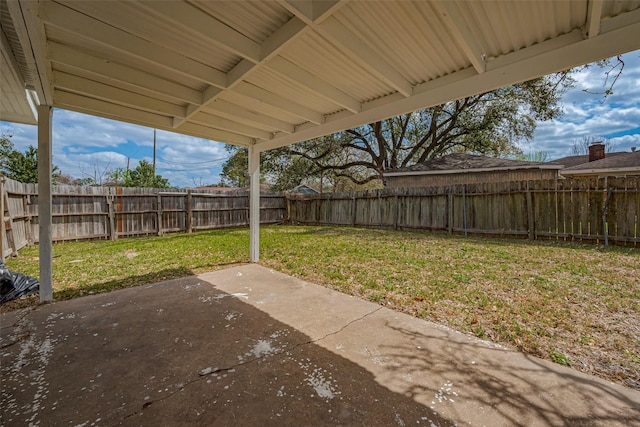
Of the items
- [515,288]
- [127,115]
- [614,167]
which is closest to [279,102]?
[127,115]

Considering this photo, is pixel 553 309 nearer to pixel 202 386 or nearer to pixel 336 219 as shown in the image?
pixel 202 386

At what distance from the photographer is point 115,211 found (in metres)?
8.35

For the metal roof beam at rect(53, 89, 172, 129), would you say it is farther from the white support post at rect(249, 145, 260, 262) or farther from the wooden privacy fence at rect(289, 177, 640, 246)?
the wooden privacy fence at rect(289, 177, 640, 246)

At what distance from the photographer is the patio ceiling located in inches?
66.2

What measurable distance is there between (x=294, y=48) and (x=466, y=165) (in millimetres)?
10959

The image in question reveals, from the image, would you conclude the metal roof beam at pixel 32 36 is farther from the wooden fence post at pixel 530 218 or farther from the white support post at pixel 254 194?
the wooden fence post at pixel 530 218

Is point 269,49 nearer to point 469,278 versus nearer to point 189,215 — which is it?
point 469,278

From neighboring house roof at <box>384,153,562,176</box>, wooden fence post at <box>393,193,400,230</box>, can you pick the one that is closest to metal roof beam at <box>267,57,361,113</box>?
wooden fence post at <box>393,193,400,230</box>

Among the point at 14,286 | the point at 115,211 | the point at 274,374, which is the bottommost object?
the point at 274,374

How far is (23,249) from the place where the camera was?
618 centimetres

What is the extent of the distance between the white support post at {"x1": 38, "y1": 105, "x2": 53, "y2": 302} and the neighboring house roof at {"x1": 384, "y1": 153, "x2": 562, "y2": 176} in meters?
11.2

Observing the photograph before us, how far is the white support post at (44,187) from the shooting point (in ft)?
9.68

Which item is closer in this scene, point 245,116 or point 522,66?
point 522,66

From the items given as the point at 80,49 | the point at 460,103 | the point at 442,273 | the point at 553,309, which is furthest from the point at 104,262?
the point at 460,103
